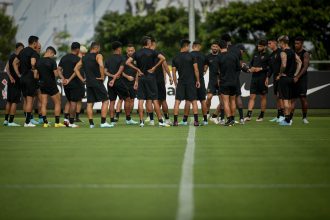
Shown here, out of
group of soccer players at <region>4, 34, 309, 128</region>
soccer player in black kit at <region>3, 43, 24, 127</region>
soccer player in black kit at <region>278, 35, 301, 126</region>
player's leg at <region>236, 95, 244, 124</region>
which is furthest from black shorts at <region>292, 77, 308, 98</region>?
soccer player in black kit at <region>3, 43, 24, 127</region>

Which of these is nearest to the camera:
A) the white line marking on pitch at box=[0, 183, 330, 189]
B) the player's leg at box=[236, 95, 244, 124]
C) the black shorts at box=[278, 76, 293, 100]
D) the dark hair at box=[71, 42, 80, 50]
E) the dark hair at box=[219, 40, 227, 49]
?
the white line marking on pitch at box=[0, 183, 330, 189]

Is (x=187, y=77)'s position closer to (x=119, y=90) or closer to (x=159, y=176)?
(x=119, y=90)

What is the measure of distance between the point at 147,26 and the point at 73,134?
66.7 m

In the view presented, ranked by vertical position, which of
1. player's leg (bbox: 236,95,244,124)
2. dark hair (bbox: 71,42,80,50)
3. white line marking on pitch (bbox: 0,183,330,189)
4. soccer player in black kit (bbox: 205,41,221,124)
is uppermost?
dark hair (bbox: 71,42,80,50)

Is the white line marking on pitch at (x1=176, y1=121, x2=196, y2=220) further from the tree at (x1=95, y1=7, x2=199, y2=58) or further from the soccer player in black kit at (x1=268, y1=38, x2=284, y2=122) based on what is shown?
the tree at (x1=95, y1=7, x2=199, y2=58)

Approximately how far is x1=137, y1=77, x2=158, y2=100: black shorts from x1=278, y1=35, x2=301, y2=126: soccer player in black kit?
2.79 meters

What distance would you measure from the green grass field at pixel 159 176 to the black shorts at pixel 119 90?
445 cm

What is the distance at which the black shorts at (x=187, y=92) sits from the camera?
2151 cm

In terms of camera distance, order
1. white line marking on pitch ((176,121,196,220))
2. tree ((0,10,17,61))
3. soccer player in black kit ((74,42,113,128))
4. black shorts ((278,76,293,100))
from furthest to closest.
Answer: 1. tree ((0,10,17,61))
2. black shorts ((278,76,293,100))
3. soccer player in black kit ((74,42,113,128))
4. white line marking on pitch ((176,121,196,220))

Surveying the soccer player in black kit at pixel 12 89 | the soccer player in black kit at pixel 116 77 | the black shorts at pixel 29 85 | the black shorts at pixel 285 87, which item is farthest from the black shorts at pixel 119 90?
the black shorts at pixel 285 87

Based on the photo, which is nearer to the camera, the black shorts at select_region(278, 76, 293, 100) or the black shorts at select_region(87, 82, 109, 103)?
the black shorts at select_region(87, 82, 109, 103)

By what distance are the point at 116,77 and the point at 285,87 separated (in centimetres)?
384

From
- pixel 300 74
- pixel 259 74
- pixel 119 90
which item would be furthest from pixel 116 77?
pixel 300 74

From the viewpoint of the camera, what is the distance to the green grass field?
Answer: 9.01m
